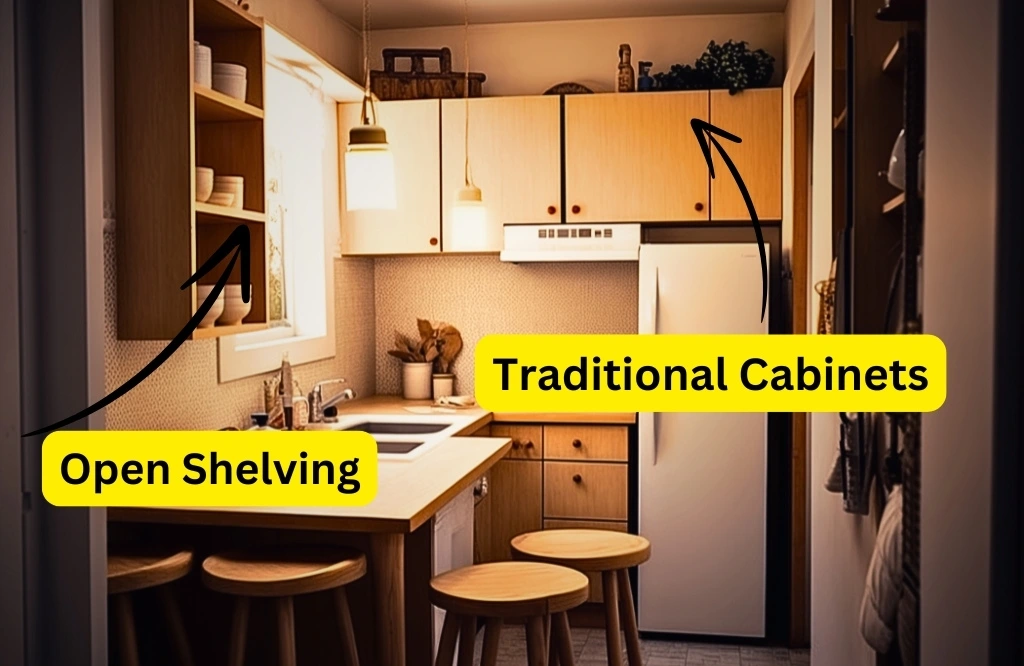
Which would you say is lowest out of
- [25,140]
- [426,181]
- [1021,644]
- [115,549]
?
[115,549]

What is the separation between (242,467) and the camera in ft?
3.61

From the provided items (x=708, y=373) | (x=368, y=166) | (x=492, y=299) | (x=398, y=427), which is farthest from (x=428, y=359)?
(x=708, y=373)

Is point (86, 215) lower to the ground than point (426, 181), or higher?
lower

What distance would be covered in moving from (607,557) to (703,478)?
1.26m

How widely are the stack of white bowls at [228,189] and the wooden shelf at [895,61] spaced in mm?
1729

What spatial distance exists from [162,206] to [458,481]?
1036mm

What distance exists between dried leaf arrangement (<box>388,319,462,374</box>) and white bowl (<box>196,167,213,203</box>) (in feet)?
6.80

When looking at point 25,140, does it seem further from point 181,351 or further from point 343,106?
point 343,106

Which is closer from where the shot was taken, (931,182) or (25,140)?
(931,182)

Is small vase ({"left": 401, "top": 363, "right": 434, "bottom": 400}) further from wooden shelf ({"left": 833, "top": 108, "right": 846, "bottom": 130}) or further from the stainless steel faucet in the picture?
wooden shelf ({"left": 833, "top": 108, "right": 846, "bottom": 130})

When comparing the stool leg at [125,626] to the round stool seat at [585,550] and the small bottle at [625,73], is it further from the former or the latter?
the small bottle at [625,73]

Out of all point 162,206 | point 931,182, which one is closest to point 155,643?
point 162,206

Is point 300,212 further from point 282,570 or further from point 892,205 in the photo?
point 892,205

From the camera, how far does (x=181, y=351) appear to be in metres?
3.06
